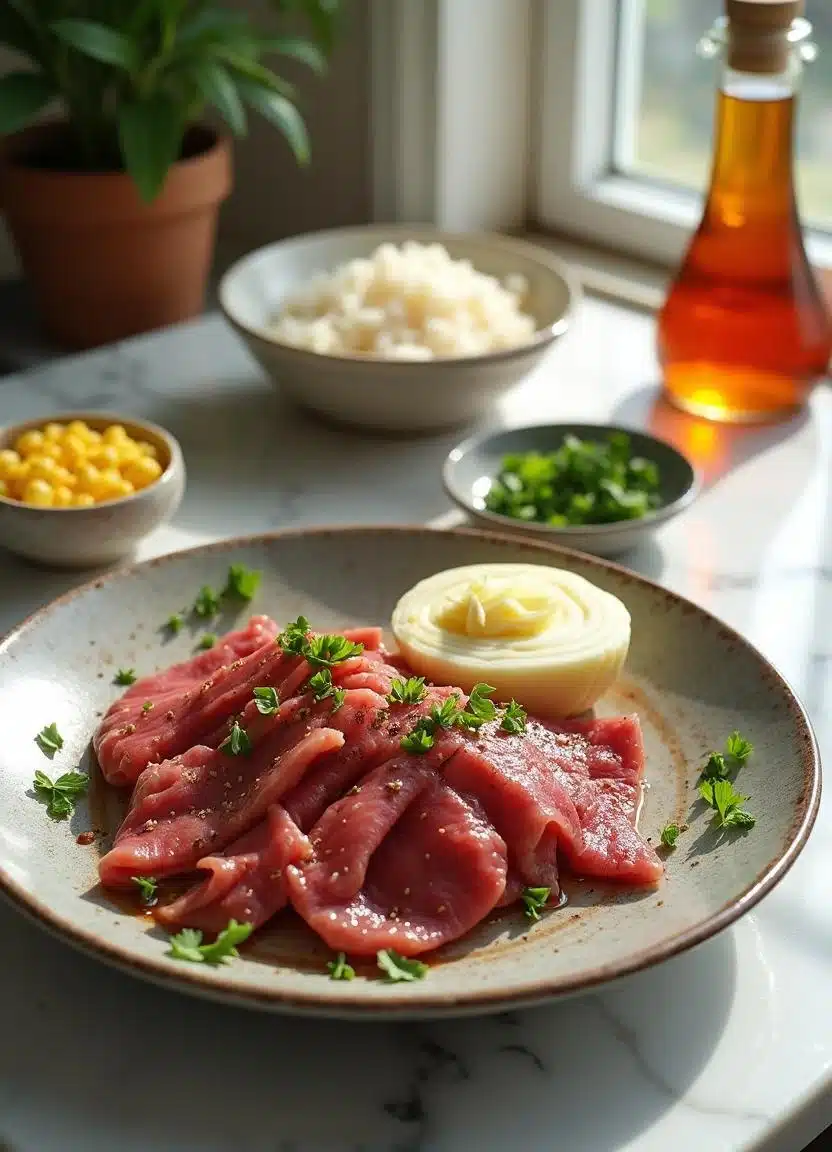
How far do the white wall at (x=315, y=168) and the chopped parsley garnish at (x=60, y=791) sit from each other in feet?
4.51

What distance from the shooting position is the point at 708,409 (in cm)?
166

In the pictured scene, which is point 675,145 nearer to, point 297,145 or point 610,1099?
point 297,145

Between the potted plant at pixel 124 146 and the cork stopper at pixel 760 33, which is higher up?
the cork stopper at pixel 760 33

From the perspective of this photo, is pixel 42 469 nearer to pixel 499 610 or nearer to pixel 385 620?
pixel 385 620

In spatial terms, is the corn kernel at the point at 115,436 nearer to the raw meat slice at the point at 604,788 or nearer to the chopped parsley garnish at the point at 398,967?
the raw meat slice at the point at 604,788

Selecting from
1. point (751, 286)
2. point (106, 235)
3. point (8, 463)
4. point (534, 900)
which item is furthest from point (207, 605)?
point (106, 235)

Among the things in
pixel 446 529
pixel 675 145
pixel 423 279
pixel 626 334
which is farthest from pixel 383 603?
pixel 675 145

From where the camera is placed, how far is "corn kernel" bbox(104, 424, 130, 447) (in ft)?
4.62

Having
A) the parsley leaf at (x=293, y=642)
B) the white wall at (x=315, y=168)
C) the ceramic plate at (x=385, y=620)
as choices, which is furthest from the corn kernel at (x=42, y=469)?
the white wall at (x=315, y=168)

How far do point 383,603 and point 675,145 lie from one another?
1.07 metres

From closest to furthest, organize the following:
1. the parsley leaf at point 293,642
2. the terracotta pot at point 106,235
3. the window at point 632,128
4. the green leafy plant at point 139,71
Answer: the parsley leaf at point 293,642 → the green leafy plant at point 139,71 → the terracotta pot at point 106,235 → the window at point 632,128

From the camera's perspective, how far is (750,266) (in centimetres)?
155

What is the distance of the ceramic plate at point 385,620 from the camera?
2.72 feet

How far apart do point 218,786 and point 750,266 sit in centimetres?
88
